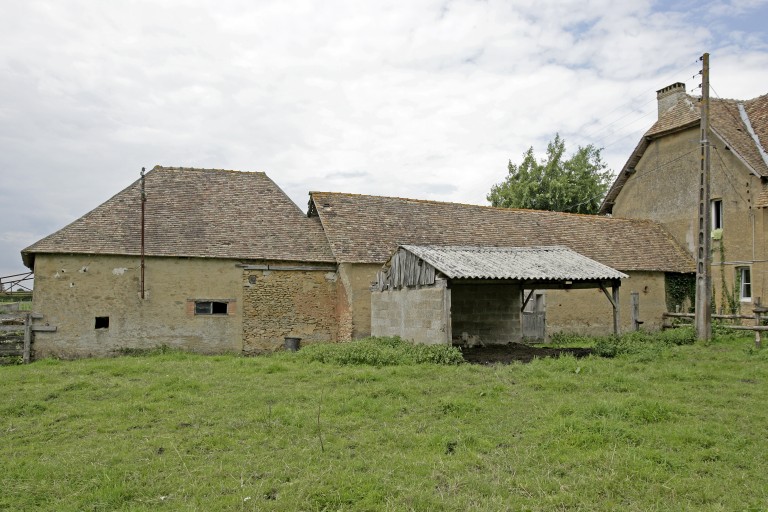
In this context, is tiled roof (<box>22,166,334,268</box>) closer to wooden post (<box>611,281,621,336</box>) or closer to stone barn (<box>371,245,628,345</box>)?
stone barn (<box>371,245,628,345</box>)

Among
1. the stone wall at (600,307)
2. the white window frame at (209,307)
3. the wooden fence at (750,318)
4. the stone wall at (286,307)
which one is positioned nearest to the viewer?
the wooden fence at (750,318)

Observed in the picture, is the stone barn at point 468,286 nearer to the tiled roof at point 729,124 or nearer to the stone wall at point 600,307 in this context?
the stone wall at point 600,307

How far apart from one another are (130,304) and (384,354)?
870cm

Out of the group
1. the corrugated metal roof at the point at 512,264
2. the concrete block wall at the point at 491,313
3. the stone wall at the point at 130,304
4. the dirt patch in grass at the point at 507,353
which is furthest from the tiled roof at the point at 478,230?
the dirt patch in grass at the point at 507,353

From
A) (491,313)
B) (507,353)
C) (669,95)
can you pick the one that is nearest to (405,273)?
(507,353)

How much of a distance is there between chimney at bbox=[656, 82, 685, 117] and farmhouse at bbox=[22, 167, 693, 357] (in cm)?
678

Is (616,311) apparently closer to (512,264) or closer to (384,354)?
(512,264)

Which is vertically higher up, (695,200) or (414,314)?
(695,200)

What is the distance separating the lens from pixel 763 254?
2056 cm

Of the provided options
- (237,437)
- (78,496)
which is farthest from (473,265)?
(78,496)

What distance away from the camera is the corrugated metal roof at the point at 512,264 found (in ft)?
47.8

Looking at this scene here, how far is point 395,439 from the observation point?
25.5ft

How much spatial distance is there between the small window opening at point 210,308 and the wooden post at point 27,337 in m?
4.56

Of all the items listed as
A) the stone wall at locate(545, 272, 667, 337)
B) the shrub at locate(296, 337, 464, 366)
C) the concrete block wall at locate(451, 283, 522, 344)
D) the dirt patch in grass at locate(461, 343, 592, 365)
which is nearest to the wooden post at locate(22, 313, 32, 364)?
the shrub at locate(296, 337, 464, 366)
